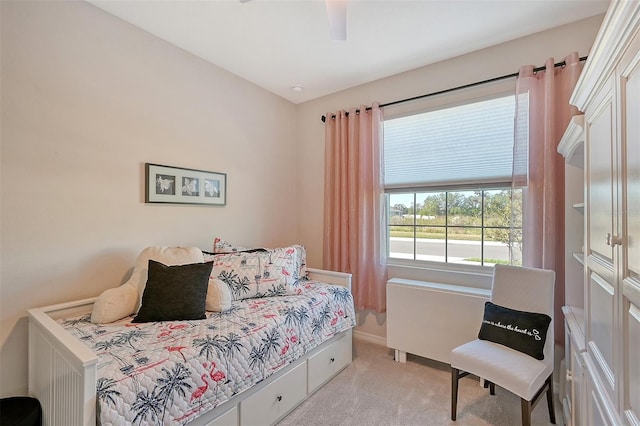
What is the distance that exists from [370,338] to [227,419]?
1852 mm

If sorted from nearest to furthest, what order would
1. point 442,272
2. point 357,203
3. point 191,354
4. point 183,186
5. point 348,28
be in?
point 191,354 < point 348,28 < point 183,186 < point 442,272 < point 357,203

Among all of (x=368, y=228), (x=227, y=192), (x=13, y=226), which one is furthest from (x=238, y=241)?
(x=13, y=226)

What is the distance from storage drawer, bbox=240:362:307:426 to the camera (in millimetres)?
1697

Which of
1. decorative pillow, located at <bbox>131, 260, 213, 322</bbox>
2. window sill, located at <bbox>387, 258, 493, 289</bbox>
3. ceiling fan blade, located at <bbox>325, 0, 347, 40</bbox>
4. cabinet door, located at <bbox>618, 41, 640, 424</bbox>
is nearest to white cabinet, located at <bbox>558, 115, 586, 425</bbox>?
window sill, located at <bbox>387, 258, 493, 289</bbox>

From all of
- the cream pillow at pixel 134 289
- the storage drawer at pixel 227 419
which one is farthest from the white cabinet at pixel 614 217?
the cream pillow at pixel 134 289

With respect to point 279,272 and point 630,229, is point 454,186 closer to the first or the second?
point 279,272

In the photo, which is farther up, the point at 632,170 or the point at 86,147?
the point at 86,147

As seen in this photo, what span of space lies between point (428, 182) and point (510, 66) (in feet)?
3.64

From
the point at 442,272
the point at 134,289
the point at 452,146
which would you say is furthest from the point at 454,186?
the point at 134,289

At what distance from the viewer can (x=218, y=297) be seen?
200 centimetres

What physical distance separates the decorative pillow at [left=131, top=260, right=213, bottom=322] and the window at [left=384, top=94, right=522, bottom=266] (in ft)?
6.35

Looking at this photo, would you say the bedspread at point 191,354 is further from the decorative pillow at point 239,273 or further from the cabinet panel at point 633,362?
the cabinet panel at point 633,362

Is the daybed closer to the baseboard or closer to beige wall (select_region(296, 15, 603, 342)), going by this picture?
the baseboard

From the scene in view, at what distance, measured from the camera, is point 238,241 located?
2.97m
